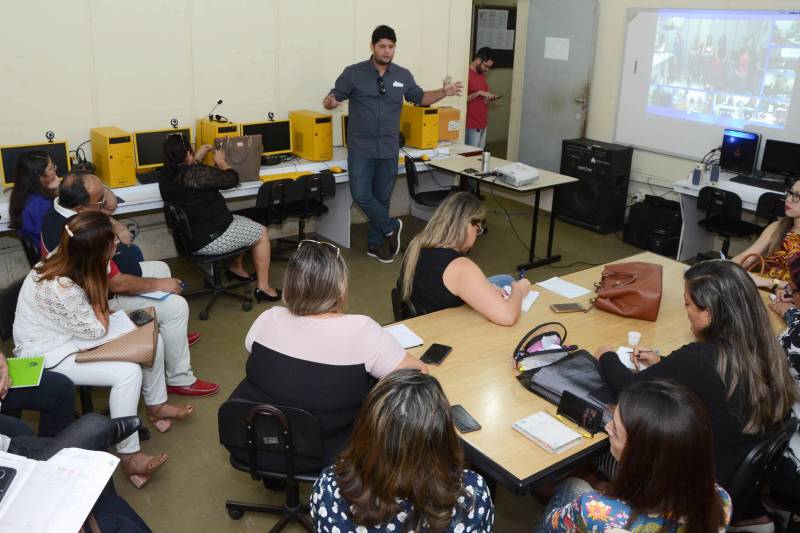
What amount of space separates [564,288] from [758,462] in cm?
143

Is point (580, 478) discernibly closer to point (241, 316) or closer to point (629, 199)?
point (241, 316)

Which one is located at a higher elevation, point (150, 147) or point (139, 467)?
point (150, 147)

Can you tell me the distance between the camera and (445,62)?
22.8 feet

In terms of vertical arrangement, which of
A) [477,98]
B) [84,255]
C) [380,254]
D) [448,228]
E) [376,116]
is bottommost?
[380,254]

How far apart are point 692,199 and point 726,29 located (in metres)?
1.47

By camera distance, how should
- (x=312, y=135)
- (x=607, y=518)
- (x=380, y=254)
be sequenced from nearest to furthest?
(x=607, y=518) → (x=312, y=135) → (x=380, y=254)

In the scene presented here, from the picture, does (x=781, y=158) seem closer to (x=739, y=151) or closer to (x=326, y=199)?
(x=739, y=151)

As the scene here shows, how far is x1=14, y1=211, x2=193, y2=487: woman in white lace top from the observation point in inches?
113

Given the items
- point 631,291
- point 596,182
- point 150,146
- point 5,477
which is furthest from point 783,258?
point 150,146

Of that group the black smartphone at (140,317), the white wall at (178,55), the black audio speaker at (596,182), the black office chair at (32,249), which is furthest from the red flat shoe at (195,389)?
the black audio speaker at (596,182)

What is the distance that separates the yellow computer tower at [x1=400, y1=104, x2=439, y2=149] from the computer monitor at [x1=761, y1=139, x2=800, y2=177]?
2770 millimetres

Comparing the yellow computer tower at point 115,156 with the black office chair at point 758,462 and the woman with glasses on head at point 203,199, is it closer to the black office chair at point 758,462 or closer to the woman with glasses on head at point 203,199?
the woman with glasses on head at point 203,199

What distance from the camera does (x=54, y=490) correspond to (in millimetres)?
1945

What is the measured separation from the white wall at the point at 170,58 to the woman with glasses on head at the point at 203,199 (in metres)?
0.72
